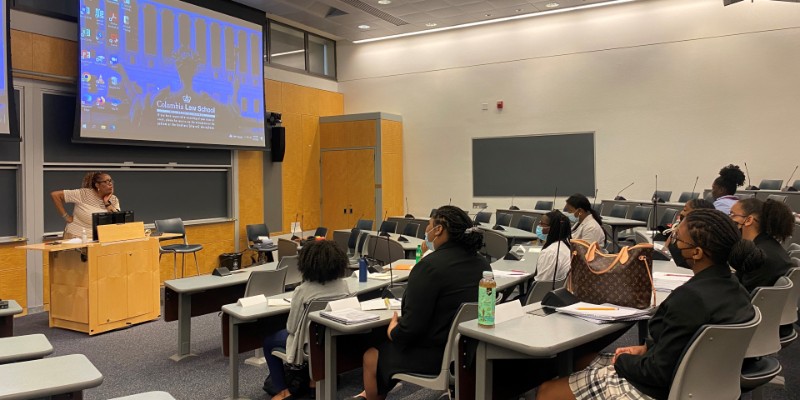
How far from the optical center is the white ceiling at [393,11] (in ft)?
28.9

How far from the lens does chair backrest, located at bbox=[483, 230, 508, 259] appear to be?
6176mm

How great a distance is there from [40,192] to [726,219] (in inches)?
271

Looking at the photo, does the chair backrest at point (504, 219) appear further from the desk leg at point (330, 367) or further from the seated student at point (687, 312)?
the seated student at point (687, 312)

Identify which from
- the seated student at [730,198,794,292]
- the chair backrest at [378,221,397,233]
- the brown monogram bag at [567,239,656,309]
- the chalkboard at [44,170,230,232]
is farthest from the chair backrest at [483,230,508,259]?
the chalkboard at [44,170,230,232]

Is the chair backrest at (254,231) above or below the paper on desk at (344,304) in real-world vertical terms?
above

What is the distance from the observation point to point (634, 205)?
327 inches

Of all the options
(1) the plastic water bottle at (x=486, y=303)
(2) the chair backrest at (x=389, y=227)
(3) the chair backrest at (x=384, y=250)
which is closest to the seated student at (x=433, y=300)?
(1) the plastic water bottle at (x=486, y=303)

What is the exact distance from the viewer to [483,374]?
A: 223cm

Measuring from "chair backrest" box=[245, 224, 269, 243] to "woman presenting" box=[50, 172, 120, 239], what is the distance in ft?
8.56

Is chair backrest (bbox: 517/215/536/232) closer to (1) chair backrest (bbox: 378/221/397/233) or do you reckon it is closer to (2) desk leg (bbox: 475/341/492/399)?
(1) chair backrest (bbox: 378/221/397/233)

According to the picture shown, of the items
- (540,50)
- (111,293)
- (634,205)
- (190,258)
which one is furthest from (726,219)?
(540,50)

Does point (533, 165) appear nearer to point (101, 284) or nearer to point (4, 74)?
point (101, 284)

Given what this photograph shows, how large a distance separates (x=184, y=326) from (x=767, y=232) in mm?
4116

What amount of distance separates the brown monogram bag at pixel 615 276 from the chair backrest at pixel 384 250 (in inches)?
124
